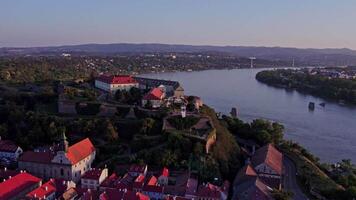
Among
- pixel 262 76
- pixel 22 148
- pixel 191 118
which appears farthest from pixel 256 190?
pixel 262 76

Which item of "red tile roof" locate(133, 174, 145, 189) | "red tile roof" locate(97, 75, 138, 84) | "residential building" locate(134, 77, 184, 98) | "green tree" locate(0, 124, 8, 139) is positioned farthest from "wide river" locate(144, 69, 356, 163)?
"green tree" locate(0, 124, 8, 139)

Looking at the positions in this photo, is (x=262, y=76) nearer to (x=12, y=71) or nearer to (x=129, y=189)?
(x=12, y=71)

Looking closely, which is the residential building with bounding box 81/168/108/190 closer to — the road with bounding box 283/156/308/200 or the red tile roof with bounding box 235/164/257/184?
the red tile roof with bounding box 235/164/257/184

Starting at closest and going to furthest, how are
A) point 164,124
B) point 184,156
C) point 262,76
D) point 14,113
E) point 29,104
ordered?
point 184,156 → point 164,124 → point 14,113 → point 29,104 → point 262,76

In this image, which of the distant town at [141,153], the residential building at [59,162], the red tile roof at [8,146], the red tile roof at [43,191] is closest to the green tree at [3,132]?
the distant town at [141,153]

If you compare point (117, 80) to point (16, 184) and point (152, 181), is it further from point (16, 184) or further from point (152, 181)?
point (16, 184)

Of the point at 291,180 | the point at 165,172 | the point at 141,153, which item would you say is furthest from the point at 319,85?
the point at 165,172
